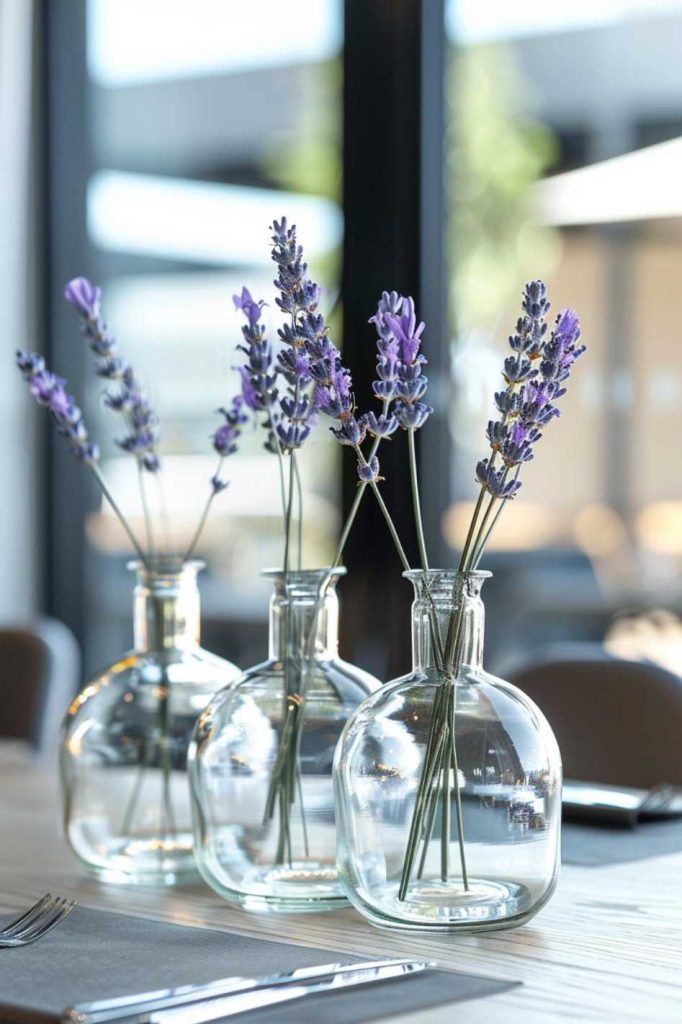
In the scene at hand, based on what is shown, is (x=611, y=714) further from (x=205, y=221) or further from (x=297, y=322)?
(x=205, y=221)

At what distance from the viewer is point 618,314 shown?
311 centimetres

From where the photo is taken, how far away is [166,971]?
2.99ft

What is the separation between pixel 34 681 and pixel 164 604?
1.31 meters

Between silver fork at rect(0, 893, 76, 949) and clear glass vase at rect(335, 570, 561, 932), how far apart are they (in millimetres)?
202

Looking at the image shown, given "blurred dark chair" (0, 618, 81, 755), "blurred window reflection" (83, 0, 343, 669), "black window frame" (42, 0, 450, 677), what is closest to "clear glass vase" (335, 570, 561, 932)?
"blurred dark chair" (0, 618, 81, 755)

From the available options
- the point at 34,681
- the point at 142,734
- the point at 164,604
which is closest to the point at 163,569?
the point at 164,604

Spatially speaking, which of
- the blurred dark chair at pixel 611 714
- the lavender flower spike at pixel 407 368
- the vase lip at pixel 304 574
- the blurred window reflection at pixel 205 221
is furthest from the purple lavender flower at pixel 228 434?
the blurred window reflection at pixel 205 221

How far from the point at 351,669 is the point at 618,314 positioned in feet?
6.85

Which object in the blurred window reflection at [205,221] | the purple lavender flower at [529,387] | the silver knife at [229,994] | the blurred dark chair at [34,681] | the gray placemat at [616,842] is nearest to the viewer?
the silver knife at [229,994]

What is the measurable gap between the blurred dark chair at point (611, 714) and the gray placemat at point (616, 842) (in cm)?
39

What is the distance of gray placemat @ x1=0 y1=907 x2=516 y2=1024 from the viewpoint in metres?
0.83

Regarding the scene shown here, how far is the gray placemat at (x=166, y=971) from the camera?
83 cm

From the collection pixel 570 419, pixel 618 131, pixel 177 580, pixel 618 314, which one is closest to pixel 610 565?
pixel 570 419

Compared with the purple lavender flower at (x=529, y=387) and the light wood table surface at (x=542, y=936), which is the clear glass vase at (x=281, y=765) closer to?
the light wood table surface at (x=542, y=936)
